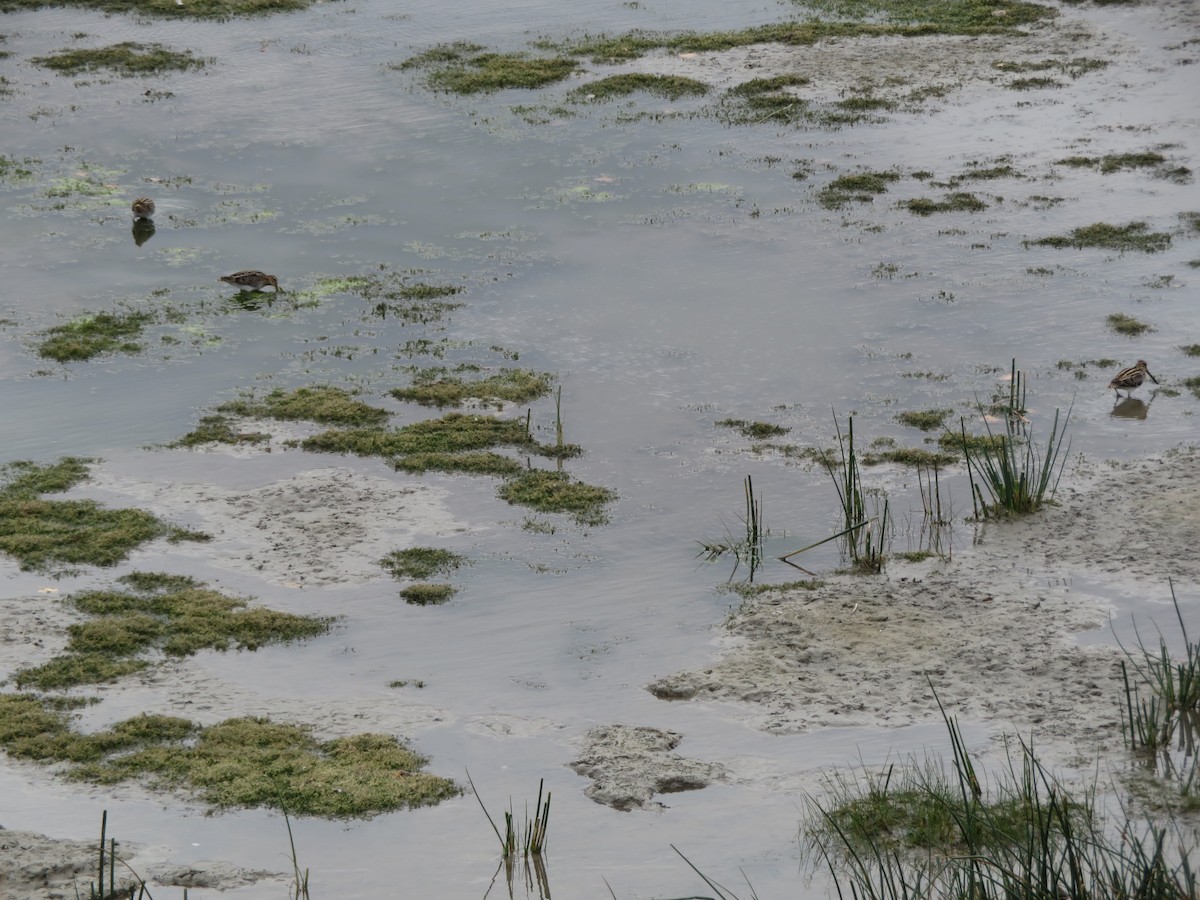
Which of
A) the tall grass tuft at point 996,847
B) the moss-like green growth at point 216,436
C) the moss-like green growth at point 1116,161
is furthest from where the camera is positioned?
the moss-like green growth at point 1116,161

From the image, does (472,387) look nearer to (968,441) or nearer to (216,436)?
(216,436)

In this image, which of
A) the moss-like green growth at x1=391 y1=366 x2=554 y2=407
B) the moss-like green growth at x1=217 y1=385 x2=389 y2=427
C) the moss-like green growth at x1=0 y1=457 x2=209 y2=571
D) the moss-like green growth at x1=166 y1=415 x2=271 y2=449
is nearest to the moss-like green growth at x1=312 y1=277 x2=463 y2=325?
the moss-like green growth at x1=391 y1=366 x2=554 y2=407

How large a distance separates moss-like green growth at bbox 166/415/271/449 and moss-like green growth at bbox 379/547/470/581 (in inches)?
65.0

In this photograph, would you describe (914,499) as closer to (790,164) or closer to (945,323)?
(945,323)

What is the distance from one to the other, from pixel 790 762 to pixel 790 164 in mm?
8594

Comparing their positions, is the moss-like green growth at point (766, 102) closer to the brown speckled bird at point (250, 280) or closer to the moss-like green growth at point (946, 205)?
the moss-like green growth at point (946, 205)

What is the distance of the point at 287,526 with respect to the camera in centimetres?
766

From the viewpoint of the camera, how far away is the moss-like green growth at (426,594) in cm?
702

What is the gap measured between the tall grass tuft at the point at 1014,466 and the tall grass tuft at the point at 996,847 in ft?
7.57

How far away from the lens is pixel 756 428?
8.84 m

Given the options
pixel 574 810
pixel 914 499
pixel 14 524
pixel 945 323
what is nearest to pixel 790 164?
pixel 945 323

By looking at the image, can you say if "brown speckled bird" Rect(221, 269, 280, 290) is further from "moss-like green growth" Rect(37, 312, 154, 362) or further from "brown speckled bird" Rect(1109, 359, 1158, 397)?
"brown speckled bird" Rect(1109, 359, 1158, 397)

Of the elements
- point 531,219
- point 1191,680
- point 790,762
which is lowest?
A: point 790,762

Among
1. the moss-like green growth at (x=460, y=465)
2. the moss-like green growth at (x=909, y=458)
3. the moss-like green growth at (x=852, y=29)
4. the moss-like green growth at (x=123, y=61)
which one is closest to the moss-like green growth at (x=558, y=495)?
the moss-like green growth at (x=460, y=465)
